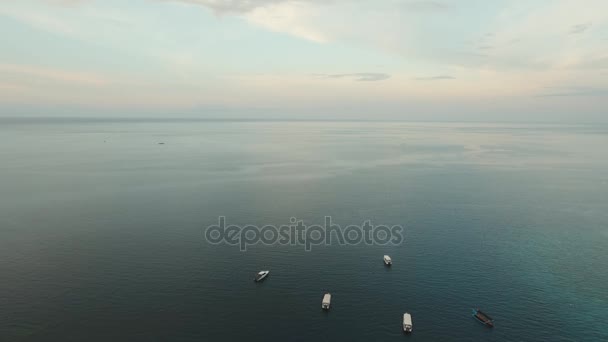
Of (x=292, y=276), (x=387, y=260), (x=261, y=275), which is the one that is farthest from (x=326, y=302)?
(x=387, y=260)

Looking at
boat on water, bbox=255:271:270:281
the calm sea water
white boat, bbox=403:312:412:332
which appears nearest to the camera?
white boat, bbox=403:312:412:332

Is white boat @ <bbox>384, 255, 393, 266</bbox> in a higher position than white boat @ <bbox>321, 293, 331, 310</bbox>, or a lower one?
higher

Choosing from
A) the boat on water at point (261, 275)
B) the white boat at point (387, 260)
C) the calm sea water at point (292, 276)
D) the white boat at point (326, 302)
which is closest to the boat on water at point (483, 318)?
the calm sea water at point (292, 276)

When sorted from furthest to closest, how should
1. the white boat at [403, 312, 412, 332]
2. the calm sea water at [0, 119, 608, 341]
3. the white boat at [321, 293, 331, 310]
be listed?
the white boat at [321, 293, 331, 310] < the calm sea water at [0, 119, 608, 341] < the white boat at [403, 312, 412, 332]

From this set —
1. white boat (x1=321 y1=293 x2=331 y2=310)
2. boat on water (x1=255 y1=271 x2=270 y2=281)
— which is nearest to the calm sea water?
white boat (x1=321 y1=293 x2=331 y2=310)

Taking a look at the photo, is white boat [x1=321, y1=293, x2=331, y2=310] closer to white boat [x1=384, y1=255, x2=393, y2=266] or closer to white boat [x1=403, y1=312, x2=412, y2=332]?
white boat [x1=403, y1=312, x2=412, y2=332]

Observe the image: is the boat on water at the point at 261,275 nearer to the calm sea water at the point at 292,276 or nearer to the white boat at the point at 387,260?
the calm sea water at the point at 292,276

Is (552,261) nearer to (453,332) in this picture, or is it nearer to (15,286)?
(453,332)

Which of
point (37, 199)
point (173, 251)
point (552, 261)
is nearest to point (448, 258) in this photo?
point (552, 261)

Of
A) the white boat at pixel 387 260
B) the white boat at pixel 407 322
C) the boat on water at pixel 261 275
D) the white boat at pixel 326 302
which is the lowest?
the white boat at pixel 407 322
